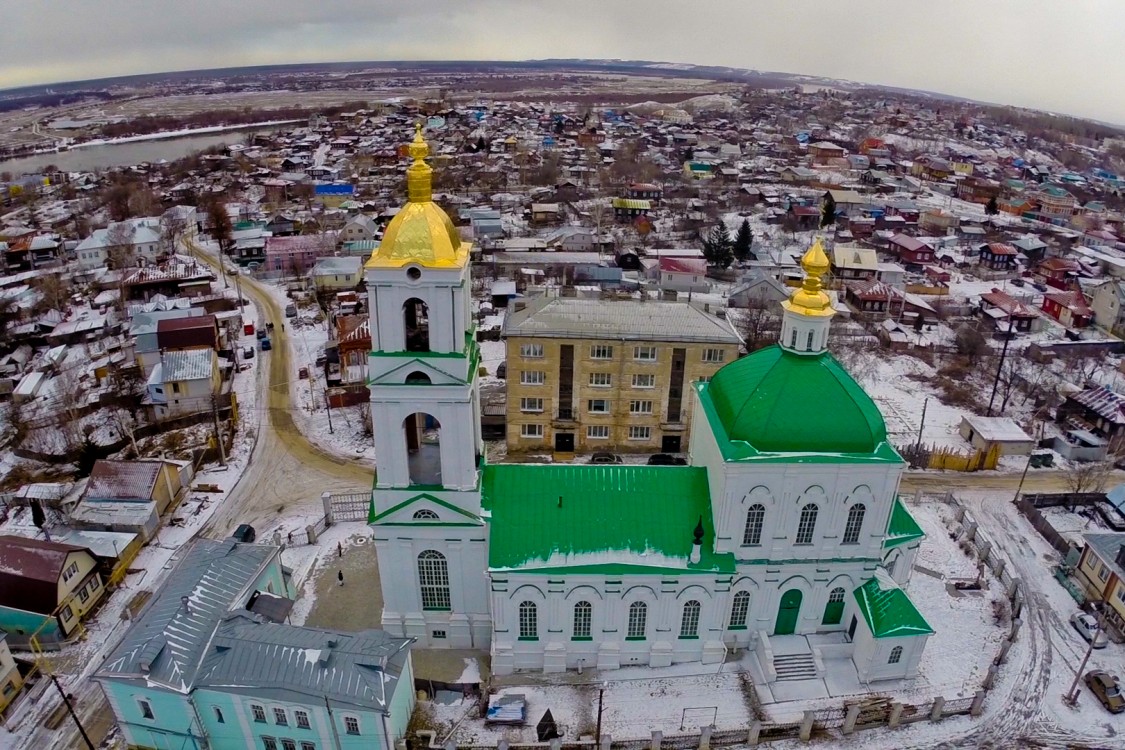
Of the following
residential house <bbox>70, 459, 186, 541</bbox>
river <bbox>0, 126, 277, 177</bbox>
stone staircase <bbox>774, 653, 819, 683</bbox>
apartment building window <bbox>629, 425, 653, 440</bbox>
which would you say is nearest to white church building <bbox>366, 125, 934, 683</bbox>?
stone staircase <bbox>774, 653, 819, 683</bbox>

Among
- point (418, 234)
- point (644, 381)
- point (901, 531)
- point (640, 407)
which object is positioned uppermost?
point (418, 234)

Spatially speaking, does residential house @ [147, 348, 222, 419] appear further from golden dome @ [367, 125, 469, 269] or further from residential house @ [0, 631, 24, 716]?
golden dome @ [367, 125, 469, 269]

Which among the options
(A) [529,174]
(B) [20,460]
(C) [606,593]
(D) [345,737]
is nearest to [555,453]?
(C) [606,593]

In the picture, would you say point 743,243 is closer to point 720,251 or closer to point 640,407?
point 720,251

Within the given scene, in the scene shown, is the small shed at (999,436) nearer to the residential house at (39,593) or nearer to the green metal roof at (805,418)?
the green metal roof at (805,418)

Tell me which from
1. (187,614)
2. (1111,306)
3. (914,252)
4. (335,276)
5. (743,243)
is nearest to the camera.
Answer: (187,614)

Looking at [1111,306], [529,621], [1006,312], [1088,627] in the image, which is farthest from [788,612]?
[1111,306]

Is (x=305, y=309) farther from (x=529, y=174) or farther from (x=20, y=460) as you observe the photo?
(x=529, y=174)
